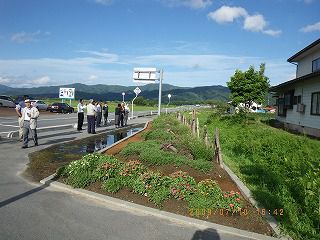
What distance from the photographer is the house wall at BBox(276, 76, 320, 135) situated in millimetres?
19891

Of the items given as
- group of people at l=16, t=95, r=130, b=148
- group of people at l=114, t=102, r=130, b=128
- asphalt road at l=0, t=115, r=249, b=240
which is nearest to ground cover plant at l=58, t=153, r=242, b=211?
asphalt road at l=0, t=115, r=249, b=240

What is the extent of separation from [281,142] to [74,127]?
42.3 ft

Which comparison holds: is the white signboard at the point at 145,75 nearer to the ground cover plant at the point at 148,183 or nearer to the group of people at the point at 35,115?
the group of people at the point at 35,115

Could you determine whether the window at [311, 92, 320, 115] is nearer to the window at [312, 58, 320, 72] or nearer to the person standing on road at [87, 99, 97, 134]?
the window at [312, 58, 320, 72]

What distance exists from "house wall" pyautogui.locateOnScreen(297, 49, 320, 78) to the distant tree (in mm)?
10048

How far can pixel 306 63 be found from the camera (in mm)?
26281

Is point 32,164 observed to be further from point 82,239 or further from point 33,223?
point 82,239

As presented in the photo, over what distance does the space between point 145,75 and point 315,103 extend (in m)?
21.1

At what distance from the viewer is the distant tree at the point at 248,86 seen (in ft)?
127

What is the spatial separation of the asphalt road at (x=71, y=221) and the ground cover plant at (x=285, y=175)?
4.58 ft

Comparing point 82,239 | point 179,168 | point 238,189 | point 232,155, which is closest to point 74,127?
point 232,155

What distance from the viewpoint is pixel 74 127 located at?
72.2 ft

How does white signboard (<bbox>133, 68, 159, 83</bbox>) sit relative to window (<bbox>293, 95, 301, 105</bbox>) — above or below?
above
